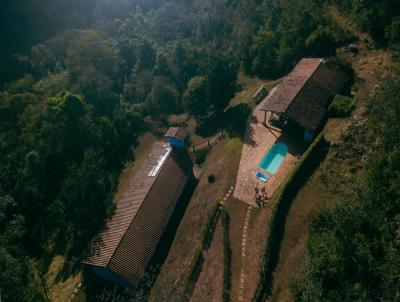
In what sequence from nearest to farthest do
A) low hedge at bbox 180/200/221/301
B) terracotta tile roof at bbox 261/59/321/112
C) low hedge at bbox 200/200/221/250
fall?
1. low hedge at bbox 180/200/221/301
2. low hedge at bbox 200/200/221/250
3. terracotta tile roof at bbox 261/59/321/112

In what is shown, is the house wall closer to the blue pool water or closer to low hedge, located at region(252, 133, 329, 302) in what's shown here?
low hedge, located at region(252, 133, 329, 302)

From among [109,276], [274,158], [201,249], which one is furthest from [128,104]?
[201,249]

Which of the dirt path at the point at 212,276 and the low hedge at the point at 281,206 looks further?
the dirt path at the point at 212,276

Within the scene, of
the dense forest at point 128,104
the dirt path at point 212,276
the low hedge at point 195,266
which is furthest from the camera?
the low hedge at point 195,266

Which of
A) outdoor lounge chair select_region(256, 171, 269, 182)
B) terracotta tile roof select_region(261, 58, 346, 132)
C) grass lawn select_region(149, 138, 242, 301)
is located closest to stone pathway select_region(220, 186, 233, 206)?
grass lawn select_region(149, 138, 242, 301)

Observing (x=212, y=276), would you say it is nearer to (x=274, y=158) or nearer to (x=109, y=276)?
(x=109, y=276)

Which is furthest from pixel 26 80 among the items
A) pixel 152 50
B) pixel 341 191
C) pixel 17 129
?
pixel 341 191

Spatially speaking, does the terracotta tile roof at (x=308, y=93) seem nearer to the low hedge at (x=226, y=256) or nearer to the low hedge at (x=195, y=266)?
the low hedge at (x=226, y=256)

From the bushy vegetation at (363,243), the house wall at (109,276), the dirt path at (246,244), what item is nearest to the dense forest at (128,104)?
the bushy vegetation at (363,243)
